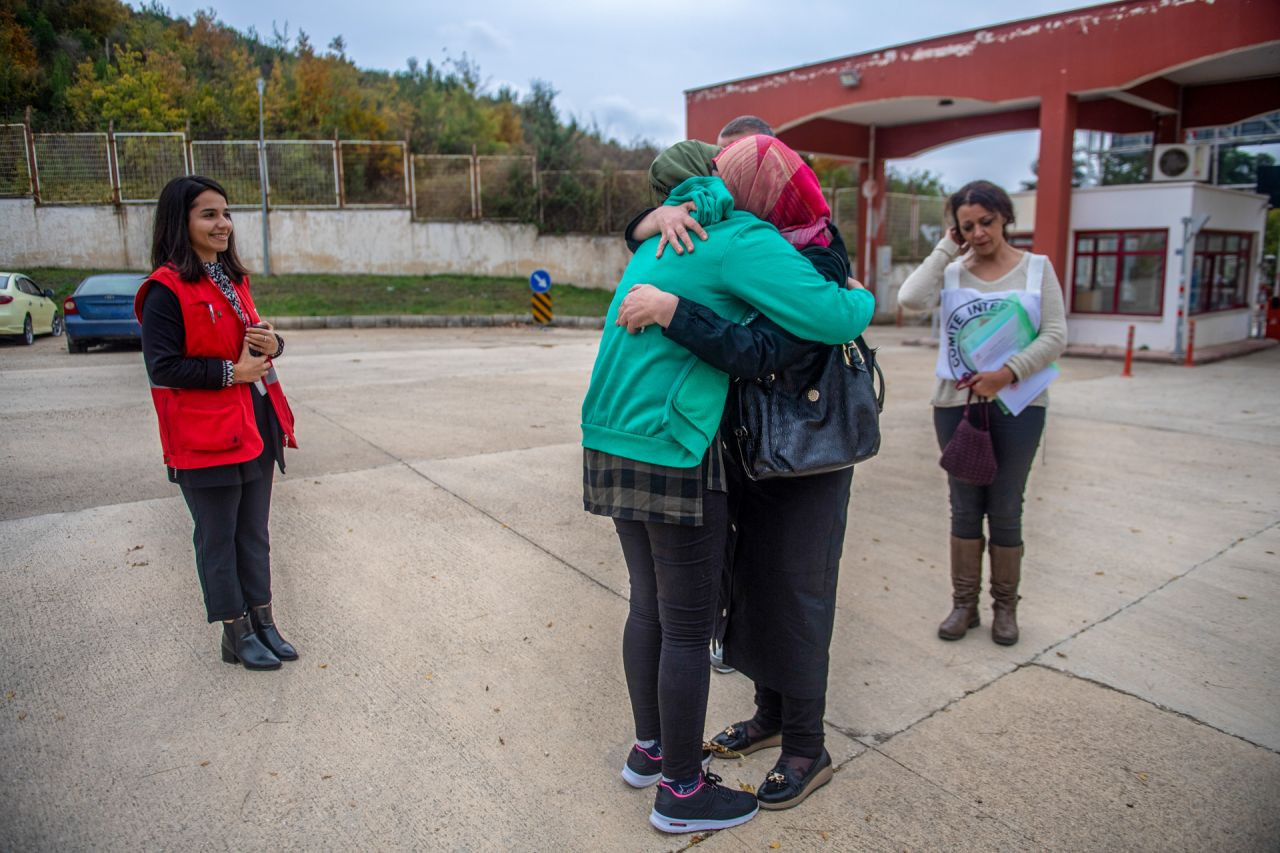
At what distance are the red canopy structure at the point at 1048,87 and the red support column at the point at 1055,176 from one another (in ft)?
0.06

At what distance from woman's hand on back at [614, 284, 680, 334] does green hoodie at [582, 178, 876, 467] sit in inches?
2.0

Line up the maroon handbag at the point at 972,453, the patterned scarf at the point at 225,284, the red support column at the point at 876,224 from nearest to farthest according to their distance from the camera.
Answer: the patterned scarf at the point at 225,284, the maroon handbag at the point at 972,453, the red support column at the point at 876,224

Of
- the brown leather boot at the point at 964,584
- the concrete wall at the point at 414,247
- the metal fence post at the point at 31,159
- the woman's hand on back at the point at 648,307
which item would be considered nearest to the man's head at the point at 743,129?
the woman's hand on back at the point at 648,307

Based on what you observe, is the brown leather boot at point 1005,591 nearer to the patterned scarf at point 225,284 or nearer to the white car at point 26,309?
the patterned scarf at point 225,284

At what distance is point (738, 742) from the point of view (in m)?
2.91

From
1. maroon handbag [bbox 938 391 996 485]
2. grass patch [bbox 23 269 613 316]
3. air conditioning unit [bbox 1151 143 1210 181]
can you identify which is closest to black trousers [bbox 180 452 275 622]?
maroon handbag [bbox 938 391 996 485]

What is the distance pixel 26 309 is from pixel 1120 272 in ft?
57.8

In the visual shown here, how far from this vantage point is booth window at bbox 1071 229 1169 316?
15.7m

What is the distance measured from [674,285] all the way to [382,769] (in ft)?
5.81

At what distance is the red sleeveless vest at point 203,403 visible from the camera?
3123 millimetres

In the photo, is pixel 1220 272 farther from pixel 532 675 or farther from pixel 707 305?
pixel 707 305

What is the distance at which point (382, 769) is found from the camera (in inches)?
109

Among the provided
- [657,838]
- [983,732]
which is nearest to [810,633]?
[657,838]

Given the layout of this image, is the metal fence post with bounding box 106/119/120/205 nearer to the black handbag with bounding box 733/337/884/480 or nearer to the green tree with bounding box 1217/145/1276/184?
the black handbag with bounding box 733/337/884/480
